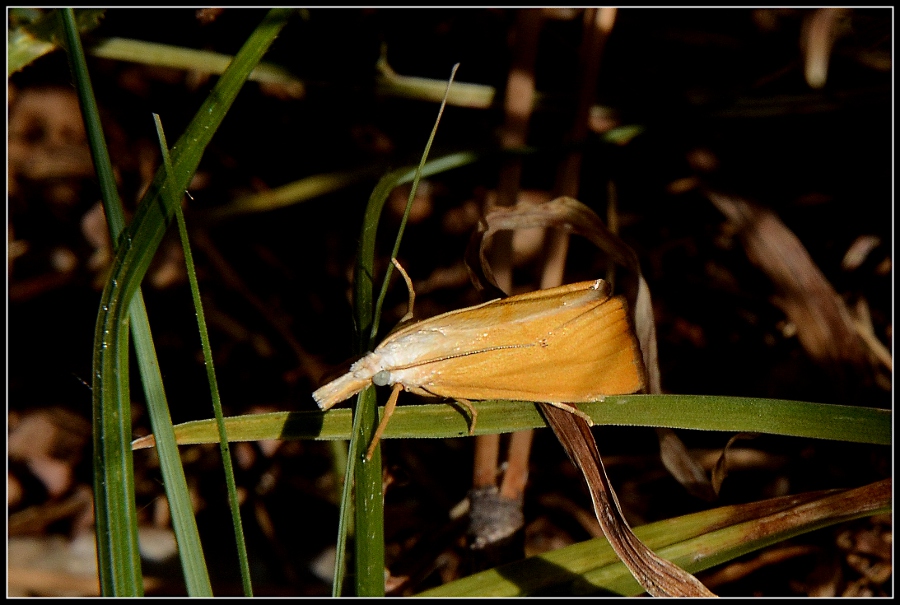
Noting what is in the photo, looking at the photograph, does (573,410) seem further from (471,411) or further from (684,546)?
(684,546)

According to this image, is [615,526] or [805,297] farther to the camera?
[805,297]

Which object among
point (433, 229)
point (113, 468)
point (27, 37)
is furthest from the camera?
point (433, 229)

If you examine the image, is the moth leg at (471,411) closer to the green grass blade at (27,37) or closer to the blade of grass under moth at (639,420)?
the blade of grass under moth at (639,420)

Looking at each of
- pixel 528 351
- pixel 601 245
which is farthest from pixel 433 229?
pixel 528 351

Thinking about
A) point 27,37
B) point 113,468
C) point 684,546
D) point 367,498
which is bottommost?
point 684,546

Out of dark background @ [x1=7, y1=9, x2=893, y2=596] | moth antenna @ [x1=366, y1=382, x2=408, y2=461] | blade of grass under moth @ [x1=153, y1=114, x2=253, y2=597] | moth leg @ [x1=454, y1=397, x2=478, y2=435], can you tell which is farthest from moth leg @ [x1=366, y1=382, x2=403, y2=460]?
dark background @ [x1=7, y1=9, x2=893, y2=596]

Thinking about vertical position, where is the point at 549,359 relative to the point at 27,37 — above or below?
below

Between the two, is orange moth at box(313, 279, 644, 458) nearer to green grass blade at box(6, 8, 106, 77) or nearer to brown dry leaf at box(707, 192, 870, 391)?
brown dry leaf at box(707, 192, 870, 391)

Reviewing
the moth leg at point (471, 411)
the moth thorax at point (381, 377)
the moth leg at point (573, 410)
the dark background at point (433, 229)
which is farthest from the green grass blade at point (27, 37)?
the moth leg at point (573, 410)
